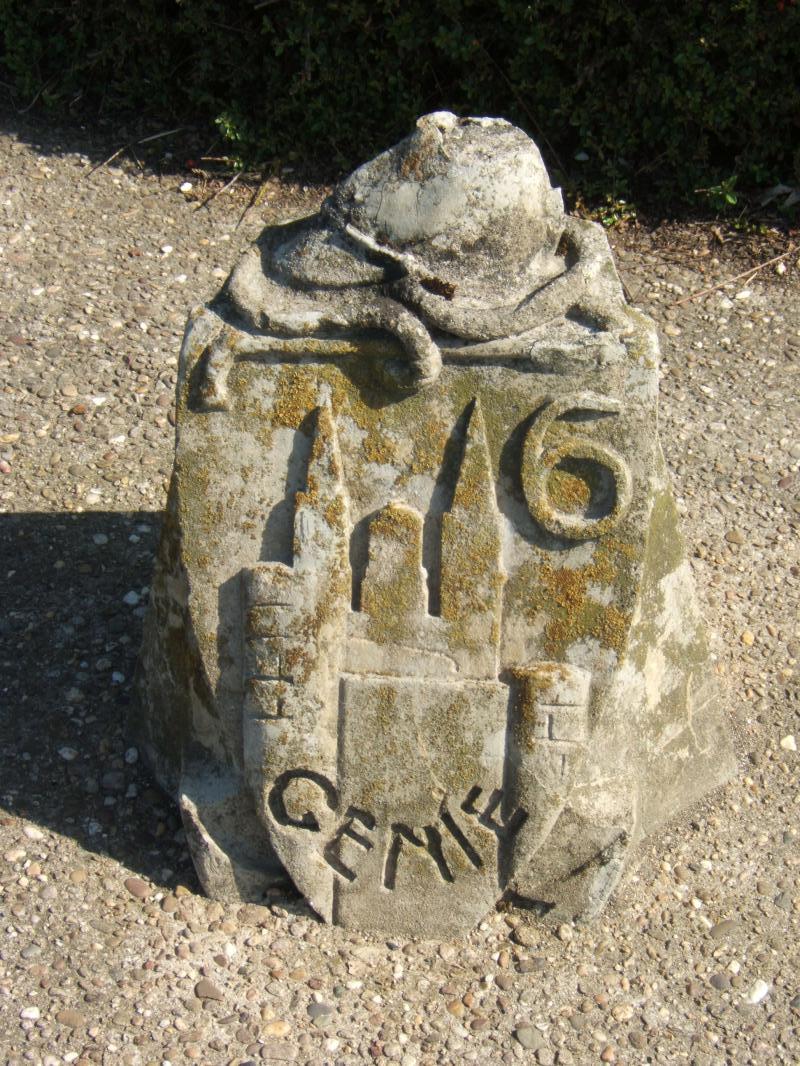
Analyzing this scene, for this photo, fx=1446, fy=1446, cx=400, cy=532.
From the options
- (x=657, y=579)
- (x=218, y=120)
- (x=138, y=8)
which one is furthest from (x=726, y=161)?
(x=657, y=579)

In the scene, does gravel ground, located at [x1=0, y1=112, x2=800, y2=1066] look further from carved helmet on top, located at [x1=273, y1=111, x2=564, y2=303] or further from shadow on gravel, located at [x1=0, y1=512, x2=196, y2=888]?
carved helmet on top, located at [x1=273, y1=111, x2=564, y2=303]

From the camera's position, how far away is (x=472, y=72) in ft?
22.7

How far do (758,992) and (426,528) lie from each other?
4.81 feet

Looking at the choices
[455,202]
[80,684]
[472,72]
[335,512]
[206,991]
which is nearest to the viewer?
[455,202]

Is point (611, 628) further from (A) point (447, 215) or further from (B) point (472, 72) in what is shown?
(B) point (472, 72)

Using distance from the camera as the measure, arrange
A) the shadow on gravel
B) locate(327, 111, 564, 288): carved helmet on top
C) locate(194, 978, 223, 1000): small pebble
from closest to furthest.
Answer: locate(327, 111, 564, 288): carved helmet on top → locate(194, 978, 223, 1000): small pebble → the shadow on gravel

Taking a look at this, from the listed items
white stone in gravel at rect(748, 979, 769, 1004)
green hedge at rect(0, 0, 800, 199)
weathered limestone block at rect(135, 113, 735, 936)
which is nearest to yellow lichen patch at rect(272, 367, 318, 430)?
weathered limestone block at rect(135, 113, 735, 936)

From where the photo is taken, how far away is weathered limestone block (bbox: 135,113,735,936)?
3.43 meters

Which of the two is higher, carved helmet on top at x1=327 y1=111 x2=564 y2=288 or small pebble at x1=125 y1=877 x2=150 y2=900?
carved helmet on top at x1=327 y1=111 x2=564 y2=288

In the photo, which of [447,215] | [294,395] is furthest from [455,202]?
[294,395]

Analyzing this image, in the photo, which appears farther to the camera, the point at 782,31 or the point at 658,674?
the point at 782,31

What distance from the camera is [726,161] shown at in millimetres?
7062

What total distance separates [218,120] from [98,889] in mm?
4417

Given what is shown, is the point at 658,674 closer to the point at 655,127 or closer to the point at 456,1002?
the point at 456,1002
